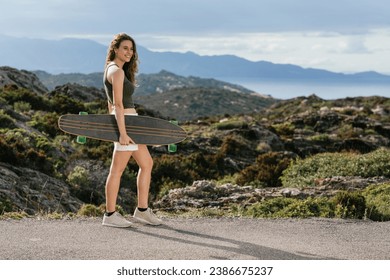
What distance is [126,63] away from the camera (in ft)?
29.2

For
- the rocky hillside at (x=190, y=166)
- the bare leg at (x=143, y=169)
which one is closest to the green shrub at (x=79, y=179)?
the rocky hillside at (x=190, y=166)

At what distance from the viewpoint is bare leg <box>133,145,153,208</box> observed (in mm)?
8964

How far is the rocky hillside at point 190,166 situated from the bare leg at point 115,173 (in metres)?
2.04

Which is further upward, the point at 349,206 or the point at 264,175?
the point at 349,206

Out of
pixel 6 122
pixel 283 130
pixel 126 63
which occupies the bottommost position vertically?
pixel 6 122

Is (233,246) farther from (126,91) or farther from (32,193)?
(32,193)

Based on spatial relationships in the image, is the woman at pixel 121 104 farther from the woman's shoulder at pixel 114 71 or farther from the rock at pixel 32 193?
the rock at pixel 32 193

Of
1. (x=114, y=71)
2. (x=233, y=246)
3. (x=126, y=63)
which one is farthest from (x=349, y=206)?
(x=114, y=71)

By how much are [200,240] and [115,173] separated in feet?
5.66

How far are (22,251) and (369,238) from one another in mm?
4785

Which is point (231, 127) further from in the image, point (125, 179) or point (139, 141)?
point (139, 141)

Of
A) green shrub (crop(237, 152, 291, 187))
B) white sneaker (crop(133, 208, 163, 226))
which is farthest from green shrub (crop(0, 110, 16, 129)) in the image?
white sneaker (crop(133, 208, 163, 226))

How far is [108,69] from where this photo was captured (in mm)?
8648
